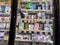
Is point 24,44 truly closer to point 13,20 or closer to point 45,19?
point 45,19

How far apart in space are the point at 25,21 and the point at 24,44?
1.51 ft

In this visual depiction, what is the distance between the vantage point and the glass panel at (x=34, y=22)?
8.93 ft

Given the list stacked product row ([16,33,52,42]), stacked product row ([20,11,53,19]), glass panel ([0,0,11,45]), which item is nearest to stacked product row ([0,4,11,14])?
glass panel ([0,0,11,45])

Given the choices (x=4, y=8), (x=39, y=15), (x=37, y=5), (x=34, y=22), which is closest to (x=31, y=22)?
(x=34, y=22)

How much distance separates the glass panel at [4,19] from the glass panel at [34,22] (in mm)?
221

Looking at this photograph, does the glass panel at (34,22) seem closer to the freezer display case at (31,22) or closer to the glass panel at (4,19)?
the freezer display case at (31,22)

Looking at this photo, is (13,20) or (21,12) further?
(21,12)

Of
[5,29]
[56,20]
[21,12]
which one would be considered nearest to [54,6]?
[56,20]

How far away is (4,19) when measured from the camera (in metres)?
2.84

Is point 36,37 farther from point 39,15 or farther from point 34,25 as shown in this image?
point 39,15

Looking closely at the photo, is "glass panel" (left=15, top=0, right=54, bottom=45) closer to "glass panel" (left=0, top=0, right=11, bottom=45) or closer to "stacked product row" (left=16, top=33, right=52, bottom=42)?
"stacked product row" (left=16, top=33, right=52, bottom=42)

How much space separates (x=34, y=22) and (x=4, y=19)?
61 cm

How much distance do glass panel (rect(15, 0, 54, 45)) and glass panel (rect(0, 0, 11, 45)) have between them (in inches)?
8.7

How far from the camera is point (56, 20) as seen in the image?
1.51 meters
